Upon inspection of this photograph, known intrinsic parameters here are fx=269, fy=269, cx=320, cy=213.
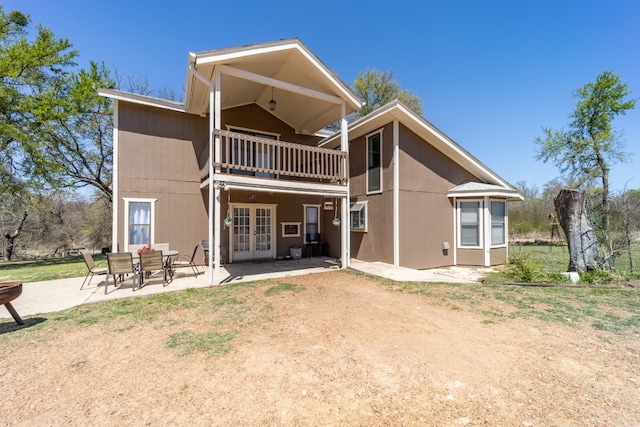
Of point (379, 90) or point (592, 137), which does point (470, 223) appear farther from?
point (379, 90)

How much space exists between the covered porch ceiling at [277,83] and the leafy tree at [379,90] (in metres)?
14.2

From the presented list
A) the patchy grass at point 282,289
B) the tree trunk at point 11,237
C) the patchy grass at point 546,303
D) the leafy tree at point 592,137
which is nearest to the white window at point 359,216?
the patchy grass at point 546,303

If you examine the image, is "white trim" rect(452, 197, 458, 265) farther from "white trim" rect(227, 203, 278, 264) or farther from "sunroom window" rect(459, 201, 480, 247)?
"white trim" rect(227, 203, 278, 264)

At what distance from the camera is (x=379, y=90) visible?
75.9 ft

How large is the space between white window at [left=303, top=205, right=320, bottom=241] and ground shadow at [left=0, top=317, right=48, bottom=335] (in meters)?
8.29

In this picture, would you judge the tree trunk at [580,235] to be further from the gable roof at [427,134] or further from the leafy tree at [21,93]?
the leafy tree at [21,93]

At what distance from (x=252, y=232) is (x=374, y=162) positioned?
5452 mm

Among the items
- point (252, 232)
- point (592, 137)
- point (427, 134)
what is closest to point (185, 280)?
point (252, 232)

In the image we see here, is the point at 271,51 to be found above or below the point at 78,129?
below

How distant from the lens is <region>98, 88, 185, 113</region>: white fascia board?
8.44 meters

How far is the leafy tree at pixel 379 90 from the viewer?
75.2 ft

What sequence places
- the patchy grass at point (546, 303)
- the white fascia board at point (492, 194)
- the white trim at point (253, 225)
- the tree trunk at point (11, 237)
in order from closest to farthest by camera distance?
the patchy grass at point (546, 303) → the white fascia board at point (492, 194) → the white trim at point (253, 225) → the tree trunk at point (11, 237)

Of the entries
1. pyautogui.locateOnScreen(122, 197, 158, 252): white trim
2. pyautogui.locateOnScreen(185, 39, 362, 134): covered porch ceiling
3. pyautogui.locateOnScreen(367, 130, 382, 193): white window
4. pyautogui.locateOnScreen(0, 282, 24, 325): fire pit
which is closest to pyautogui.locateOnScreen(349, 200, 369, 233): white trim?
pyautogui.locateOnScreen(367, 130, 382, 193): white window

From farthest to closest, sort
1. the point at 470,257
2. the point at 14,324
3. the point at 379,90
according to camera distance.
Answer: the point at 379,90 → the point at 470,257 → the point at 14,324
